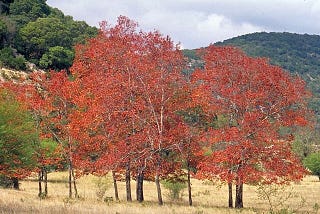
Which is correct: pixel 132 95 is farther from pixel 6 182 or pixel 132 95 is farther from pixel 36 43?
pixel 36 43

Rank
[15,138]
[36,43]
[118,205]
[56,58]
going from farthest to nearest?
[36,43] → [56,58] → [15,138] → [118,205]

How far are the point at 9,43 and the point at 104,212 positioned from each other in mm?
78569

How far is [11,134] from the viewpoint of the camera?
1104 inches

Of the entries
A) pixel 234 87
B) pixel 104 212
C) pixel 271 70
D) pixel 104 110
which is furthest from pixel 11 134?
pixel 271 70

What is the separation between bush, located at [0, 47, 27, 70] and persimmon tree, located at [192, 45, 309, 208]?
6333 centimetres

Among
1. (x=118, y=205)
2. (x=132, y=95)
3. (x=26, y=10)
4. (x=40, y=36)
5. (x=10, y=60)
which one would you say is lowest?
(x=118, y=205)

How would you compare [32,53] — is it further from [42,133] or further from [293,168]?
[293,168]

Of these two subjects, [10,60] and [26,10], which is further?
[26,10]

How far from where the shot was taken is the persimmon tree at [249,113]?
87.8ft

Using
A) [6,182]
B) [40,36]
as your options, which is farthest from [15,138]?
[40,36]

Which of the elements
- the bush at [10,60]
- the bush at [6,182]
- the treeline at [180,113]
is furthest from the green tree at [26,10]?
the treeline at [180,113]

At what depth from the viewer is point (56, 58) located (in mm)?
88562

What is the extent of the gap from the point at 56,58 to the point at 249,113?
67.6 m

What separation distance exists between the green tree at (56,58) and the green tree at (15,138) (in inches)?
2096
